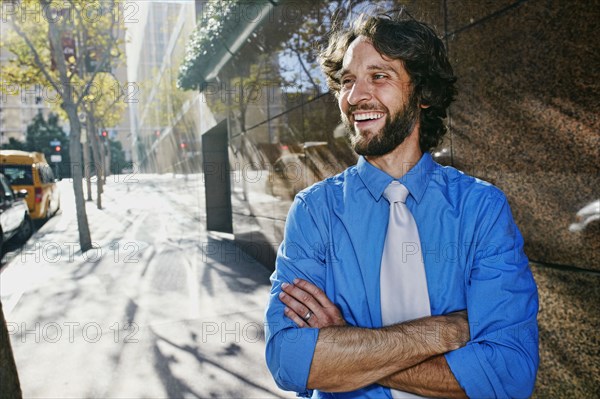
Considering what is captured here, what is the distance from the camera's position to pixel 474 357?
1.59 meters

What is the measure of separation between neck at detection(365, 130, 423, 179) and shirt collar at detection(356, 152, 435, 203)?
10cm

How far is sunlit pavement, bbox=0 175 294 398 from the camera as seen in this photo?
421 centimetres

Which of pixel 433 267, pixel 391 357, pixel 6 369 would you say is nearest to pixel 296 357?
pixel 391 357

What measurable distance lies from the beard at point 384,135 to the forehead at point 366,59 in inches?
7.2

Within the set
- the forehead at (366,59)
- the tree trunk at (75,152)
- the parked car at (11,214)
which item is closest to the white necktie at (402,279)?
the forehead at (366,59)

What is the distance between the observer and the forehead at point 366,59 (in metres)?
2.09

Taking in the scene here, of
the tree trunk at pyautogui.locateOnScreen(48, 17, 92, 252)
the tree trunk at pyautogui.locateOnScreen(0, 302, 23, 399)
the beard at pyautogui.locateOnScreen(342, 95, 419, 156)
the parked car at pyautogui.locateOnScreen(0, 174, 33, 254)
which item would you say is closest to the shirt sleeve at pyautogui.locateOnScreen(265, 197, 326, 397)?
the beard at pyautogui.locateOnScreen(342, 95, 419, 156)

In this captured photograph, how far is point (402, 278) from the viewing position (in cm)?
175

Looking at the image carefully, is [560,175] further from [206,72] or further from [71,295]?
[206,72]

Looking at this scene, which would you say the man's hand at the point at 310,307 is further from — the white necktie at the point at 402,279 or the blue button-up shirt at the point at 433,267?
the white necktie at the point at 402,279

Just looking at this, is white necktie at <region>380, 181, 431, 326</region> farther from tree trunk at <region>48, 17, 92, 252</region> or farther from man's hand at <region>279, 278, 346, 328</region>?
tree trunk at <region>48, 17, 92, 252</region>

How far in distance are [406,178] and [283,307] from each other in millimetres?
683

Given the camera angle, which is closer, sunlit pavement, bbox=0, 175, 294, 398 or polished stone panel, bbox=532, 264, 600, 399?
polished stone panel, bbox=532, 264, 600, 399

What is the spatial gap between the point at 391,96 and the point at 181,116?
18.7 meters
